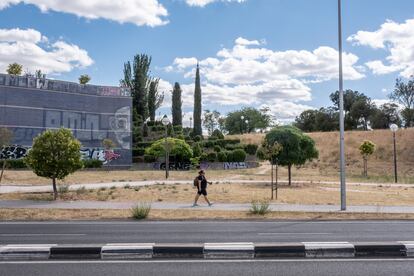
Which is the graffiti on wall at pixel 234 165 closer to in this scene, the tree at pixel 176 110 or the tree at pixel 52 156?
the tree at pixel 176 110

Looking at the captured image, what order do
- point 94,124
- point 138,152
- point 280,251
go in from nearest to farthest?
point 280,251
point 94,124
point 138,152

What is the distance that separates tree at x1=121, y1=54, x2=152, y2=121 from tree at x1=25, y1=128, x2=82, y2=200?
154 feet

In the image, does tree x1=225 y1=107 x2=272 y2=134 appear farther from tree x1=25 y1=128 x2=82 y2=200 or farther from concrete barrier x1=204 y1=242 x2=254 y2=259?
concrete barrier x1=204 y1=242 x2=254 y2=259

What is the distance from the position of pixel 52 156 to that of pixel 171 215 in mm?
7502

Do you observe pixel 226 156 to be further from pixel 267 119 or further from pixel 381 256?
pixel 267 119

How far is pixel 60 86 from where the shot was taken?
47.7 m

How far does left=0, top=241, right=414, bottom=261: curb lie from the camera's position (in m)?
9.02

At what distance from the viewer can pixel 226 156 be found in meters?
55.6

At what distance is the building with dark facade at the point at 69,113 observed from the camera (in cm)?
4406

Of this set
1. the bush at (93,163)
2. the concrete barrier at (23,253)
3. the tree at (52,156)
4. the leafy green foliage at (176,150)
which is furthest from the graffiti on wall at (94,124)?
the concrete barrier at (23,253)

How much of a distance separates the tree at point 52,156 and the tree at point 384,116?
78794 millimetres

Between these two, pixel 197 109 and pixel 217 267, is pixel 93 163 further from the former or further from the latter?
pixel 217 267

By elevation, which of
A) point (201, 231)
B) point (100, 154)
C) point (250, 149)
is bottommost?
point (201, 231)

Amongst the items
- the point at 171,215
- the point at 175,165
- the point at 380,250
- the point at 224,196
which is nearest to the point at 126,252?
the point at 380,250
